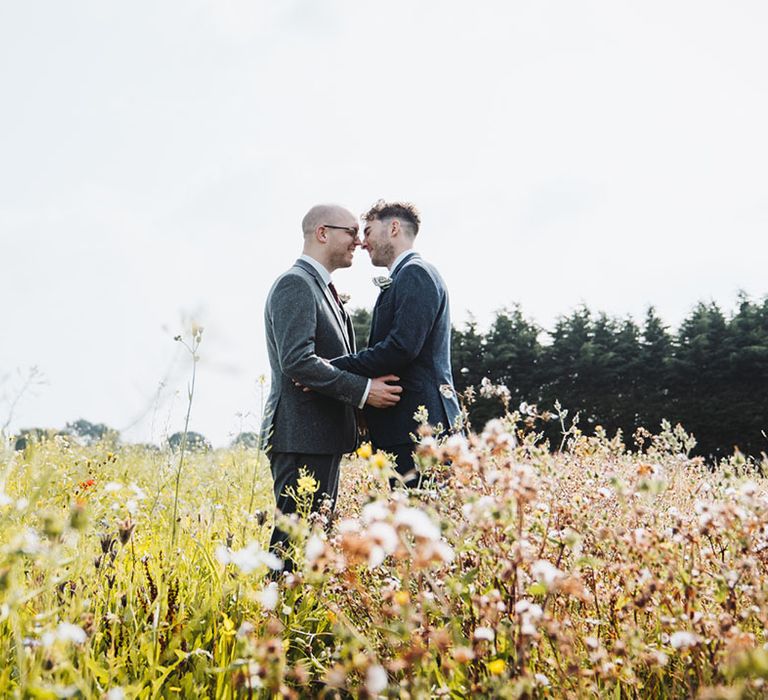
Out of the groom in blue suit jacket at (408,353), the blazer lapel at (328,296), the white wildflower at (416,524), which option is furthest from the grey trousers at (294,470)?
the white wildflower at (416,524)

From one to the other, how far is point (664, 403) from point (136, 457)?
51.3 ft

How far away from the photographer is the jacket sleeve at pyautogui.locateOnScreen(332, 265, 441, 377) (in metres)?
3.83

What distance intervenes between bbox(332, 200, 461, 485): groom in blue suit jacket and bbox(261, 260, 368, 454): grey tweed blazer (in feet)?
0.56

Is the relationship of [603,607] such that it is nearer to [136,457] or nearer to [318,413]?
[318,413]

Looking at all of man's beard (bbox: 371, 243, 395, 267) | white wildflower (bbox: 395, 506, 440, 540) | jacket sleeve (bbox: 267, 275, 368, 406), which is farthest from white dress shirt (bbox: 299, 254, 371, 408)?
white wildflower (bbox: 395, 506, 440, 540)

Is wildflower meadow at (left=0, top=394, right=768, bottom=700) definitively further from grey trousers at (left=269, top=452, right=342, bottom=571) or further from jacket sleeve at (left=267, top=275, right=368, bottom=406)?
jacket sleeve at (left=267, top=275, right=368, bottom=406)

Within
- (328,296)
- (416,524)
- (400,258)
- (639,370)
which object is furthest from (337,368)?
(639,370)

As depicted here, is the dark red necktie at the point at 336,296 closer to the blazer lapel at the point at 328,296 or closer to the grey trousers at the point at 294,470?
the blazer lapel at the point at 328,296

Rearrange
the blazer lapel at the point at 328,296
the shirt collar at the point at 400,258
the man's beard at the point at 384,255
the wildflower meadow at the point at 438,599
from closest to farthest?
the wildflower meadow at the point at 438,599
the blazer lapel at the point at 328,296
the shirt collar at the point at 400,258
the man's beard at the point at 384,255

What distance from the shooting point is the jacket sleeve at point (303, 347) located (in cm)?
371

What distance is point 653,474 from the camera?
1994 mm

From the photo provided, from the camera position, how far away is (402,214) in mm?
4398

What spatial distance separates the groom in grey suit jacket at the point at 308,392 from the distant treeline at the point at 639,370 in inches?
561

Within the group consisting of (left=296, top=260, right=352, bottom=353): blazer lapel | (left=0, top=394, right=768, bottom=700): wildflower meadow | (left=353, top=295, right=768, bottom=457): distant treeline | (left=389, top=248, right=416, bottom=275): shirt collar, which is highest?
(left=353, top=295, right=768, bottom=457): distant treeline
